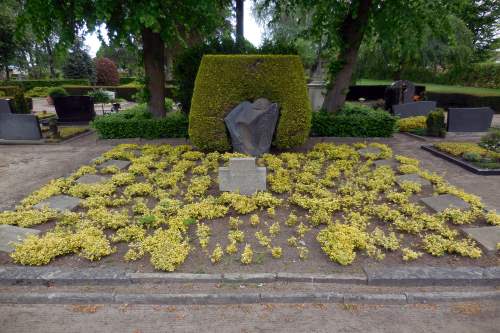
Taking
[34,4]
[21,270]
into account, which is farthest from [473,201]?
[34,4]

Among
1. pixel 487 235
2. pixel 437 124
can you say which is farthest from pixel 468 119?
pixel 487 235

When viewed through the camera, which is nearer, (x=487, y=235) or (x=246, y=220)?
(x=487, y=235)

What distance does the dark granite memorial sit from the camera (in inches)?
556

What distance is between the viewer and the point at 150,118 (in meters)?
11.1

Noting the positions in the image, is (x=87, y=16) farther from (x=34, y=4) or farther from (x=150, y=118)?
(x=150, y=118)

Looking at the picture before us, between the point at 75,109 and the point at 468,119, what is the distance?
16357 mm

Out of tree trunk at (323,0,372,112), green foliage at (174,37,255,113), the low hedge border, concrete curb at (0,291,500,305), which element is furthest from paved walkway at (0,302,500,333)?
green foliage at (174,37,255,113)

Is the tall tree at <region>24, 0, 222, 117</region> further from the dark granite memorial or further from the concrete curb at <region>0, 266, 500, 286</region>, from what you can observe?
the concrete curb at <region>0, 266, 500, 286</region>

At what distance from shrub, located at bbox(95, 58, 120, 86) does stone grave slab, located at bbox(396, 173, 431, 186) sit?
3516cm

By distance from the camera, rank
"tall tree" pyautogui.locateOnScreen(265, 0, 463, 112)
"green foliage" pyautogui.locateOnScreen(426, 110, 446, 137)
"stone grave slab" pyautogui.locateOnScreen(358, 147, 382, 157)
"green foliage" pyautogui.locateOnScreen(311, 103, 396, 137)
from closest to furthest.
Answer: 1. "stone grave slab" pyautogui.locateOnScreen(358, 147, 382, 157)
2. "tall tree" pyautogui.locateOnScreen(265, 0, 463, 112)
3. "green foliage" pyautogui.locateOnScreen(311, 103, 396, 137)
4. "green foliage" pyautogui.locateOnScreen(426, 110, 446, 137)

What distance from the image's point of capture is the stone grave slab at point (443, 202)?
17.0 ft

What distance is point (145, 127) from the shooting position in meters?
10.3

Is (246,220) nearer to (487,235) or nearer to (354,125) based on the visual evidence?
(487,235)

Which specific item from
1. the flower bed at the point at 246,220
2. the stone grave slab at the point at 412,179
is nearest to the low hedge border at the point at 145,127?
the flower bed at the point at 246,220
